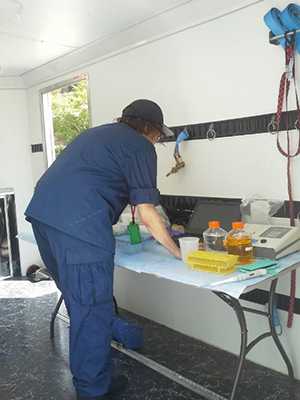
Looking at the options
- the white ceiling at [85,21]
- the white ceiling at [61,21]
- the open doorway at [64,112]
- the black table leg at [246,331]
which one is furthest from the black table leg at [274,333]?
the open doorway at [64,112]

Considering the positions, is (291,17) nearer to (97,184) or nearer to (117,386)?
(97,184)

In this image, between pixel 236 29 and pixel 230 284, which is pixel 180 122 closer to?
pixel 236 29

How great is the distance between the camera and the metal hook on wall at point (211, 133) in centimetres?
257

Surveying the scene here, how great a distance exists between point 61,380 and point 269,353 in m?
1.17

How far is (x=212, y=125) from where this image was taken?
2570 mm

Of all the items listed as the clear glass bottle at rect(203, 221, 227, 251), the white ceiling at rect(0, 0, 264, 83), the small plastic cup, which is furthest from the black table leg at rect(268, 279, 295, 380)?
the white ceiling at rect(0, 0, 264, 83)

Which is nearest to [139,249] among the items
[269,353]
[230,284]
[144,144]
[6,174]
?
[144,144]

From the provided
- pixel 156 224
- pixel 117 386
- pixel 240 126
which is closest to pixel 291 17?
pixel 240 126

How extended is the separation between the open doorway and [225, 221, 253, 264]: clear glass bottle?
2.13 meters

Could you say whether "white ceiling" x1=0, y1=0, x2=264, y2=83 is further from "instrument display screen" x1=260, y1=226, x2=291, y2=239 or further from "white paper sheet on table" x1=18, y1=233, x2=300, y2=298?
"white paper sheet on table" x1=18, y1=233, x2=300, y2=298

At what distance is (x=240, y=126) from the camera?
7.91 ft

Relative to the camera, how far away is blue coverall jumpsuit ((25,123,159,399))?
1.99m

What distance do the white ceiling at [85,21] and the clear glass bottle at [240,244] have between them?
123 cm

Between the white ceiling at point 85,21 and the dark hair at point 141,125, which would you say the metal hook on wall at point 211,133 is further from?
the white ceiling at point 85,21
